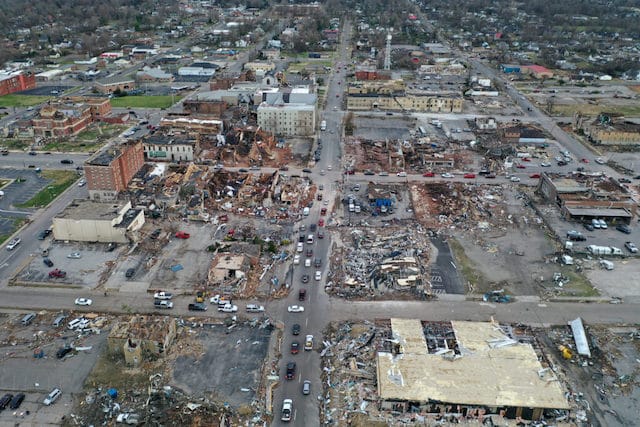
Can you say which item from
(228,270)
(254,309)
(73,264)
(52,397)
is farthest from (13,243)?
(254,309)

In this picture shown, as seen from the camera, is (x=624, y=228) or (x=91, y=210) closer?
(x=91, y=210)

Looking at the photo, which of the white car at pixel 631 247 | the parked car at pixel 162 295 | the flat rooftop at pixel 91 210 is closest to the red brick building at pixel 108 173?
the flat rooftop at pixel 91 210

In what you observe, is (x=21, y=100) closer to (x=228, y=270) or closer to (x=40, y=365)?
(x=228, y=270)

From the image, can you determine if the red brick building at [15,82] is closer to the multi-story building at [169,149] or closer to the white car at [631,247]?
the multi-story building at [169,149]

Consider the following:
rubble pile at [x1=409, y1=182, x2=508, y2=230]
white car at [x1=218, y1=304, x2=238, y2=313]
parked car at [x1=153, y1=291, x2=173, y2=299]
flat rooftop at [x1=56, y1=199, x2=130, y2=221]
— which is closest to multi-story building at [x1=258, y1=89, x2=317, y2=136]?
rubble pile at [x1=409, y1=182, x2=508, y2=230]

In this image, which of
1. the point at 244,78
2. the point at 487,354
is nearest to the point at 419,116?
the point at 244,78

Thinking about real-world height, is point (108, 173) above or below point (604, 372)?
above
